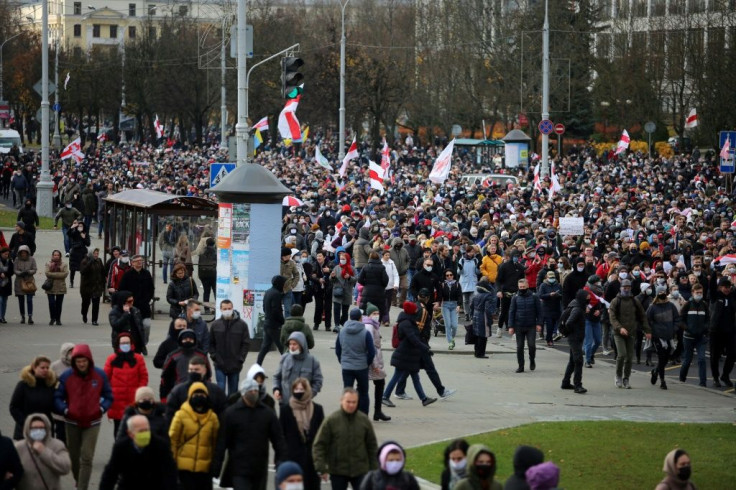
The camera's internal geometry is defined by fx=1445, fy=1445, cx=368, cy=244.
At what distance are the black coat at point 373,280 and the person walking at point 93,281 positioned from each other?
4.35 m

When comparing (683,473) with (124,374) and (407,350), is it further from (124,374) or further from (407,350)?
(407,350)

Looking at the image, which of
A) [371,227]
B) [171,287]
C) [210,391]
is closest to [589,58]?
[371,227]

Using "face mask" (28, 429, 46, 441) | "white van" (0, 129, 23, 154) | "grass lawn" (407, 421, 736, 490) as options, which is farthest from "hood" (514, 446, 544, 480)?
"white van" (0, 129, 23, 154)

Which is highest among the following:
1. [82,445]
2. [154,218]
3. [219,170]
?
[219,170]

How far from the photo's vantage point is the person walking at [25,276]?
23.8 meters

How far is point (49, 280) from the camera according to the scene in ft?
76.9

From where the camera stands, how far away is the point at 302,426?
11.8 metres

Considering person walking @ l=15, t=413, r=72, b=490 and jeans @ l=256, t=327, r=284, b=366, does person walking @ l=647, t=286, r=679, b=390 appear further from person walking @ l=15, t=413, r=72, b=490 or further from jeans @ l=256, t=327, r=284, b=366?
person walking @ l=15, t=413, r=72, b=490

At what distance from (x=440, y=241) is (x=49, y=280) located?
322 inches

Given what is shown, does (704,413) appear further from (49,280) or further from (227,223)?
(49,280)

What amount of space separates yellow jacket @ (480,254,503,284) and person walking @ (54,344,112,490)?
43.5 ft

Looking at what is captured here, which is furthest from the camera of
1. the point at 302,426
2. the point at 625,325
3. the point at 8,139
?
the point at 8,139

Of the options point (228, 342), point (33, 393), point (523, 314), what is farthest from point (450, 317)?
point (33, 393)

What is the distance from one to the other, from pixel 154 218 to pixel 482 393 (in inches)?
334
